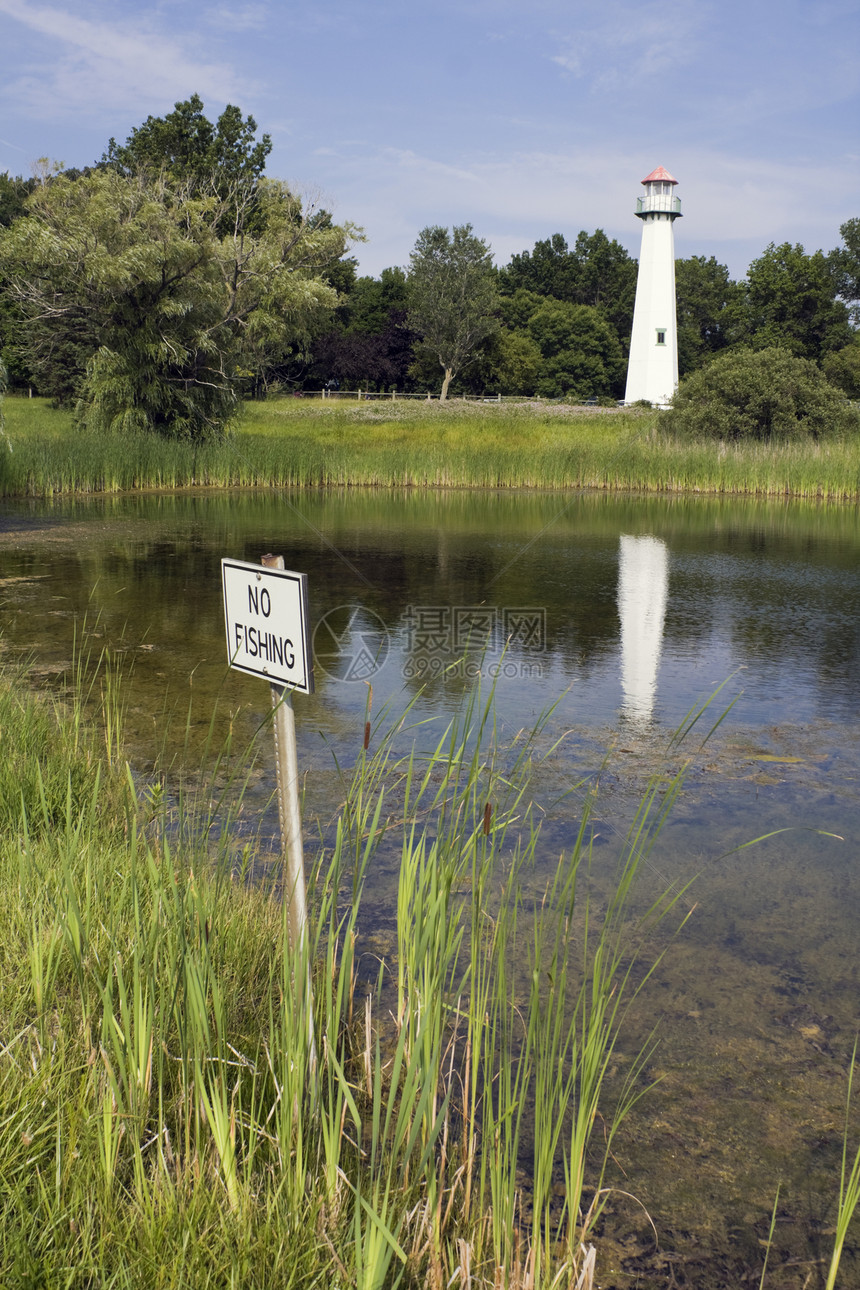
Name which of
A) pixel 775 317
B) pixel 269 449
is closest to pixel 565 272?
pixel 775 317

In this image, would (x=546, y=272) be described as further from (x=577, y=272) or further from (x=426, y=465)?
(x=426, y=465)

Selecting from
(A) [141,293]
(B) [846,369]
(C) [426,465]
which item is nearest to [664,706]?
(C) [426,465]

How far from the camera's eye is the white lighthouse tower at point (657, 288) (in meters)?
46.0

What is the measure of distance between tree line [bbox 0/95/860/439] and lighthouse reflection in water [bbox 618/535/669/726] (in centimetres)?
1415

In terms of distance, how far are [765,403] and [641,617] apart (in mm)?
19849

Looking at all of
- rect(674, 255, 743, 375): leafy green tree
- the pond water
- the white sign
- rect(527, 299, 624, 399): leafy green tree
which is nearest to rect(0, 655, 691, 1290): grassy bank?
the pond water

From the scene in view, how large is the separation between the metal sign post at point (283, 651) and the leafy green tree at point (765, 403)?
26.4 m

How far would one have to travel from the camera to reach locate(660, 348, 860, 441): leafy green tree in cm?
2631

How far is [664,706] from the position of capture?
19.5 feet

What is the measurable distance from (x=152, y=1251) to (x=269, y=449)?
75.9 ft

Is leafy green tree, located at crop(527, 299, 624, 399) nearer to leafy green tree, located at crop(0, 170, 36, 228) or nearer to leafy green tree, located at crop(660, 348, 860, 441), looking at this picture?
leafy green tree, located at crop(0, 170, 36, 228)

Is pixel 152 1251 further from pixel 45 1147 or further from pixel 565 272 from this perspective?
pixel 565 272

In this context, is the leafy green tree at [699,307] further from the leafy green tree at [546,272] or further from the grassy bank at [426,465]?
the grassy bank at [426,465]

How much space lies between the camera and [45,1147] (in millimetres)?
1724
